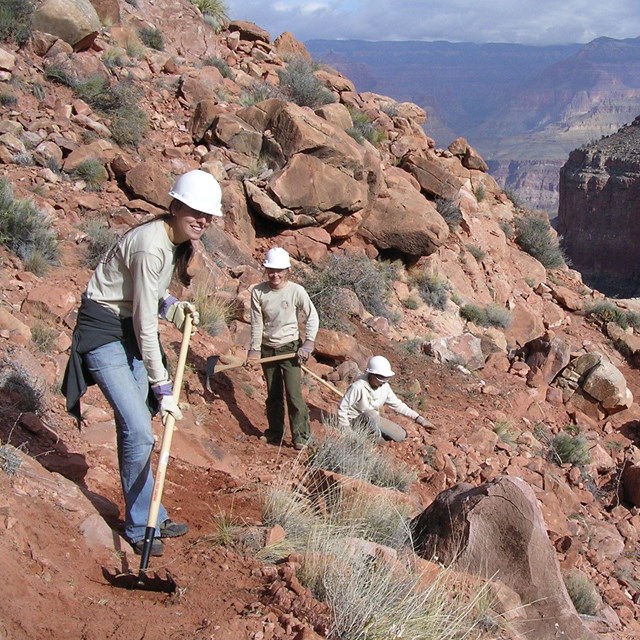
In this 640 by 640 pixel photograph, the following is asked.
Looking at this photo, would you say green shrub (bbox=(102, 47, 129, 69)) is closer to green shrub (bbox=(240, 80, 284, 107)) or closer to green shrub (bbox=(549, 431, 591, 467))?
green shrub (bbox=(240, 80, 284, 107))

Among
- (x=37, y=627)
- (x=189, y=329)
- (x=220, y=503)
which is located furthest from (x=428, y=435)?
(x=37, y=627)

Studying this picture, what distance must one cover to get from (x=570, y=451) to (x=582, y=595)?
378 centimetres

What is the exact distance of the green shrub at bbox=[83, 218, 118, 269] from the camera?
758 cm

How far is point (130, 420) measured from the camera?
10.9ft

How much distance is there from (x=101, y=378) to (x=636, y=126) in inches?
2544

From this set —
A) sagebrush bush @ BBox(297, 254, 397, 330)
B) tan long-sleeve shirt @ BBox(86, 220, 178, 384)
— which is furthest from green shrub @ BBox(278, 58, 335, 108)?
tan long-sleeve shirt @ BBox(86, 220, 178, 384)

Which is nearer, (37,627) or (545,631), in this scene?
(37,627)

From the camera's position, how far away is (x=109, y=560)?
130 inches

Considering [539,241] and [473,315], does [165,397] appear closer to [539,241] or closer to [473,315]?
[473,315]

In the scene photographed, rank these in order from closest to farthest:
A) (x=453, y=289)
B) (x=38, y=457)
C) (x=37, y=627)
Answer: (x=37, y=627) < (x=38, y=457) < (x=453, y=289)

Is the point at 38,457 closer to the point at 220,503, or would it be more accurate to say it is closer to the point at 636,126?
the point at 220,503

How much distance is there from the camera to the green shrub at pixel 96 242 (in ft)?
24.9

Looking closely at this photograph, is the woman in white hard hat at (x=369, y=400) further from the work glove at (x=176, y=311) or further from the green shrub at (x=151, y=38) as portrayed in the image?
the green shrub at (x=151, y=38)

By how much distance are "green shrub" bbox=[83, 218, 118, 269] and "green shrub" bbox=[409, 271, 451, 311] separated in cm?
586
